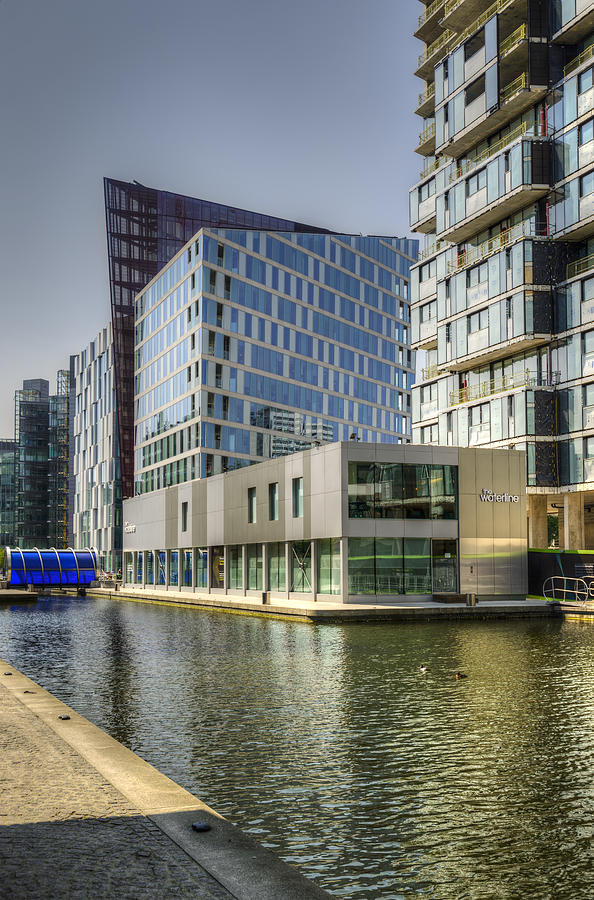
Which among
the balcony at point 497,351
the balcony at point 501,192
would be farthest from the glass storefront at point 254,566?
the balcony at point 501,192

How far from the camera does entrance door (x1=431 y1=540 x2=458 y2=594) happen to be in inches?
1859

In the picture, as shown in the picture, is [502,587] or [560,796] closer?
[560,796]

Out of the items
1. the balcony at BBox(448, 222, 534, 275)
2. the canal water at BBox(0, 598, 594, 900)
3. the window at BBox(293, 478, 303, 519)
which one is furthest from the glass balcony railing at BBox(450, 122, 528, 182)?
the canal water at BBox(0, 598, 594, 900)

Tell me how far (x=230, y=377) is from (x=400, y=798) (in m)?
78.6

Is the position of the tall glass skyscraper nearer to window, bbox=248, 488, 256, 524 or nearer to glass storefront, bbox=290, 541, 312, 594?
window, bbox=248, 488, 256, 524

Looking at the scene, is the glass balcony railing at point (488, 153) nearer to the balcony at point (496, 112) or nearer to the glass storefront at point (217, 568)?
the balcony at point (496, 112)

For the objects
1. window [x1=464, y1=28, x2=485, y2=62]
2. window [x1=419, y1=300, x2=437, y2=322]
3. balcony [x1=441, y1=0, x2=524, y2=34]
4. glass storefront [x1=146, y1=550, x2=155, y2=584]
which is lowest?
glass storefront [x1=146, y1=550, x2=155, y2=584]

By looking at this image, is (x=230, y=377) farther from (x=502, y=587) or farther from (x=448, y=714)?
(x=448, y=714)

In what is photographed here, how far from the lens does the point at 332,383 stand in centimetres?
10306

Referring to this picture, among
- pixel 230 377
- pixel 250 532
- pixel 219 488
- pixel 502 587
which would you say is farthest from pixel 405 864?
pixel 230 377

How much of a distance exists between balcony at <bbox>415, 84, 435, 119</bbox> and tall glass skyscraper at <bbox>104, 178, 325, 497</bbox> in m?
51.6

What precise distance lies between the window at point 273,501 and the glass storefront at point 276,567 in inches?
67.9

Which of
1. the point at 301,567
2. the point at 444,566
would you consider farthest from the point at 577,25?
the point at 301,567

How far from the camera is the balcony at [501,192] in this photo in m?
58.7
